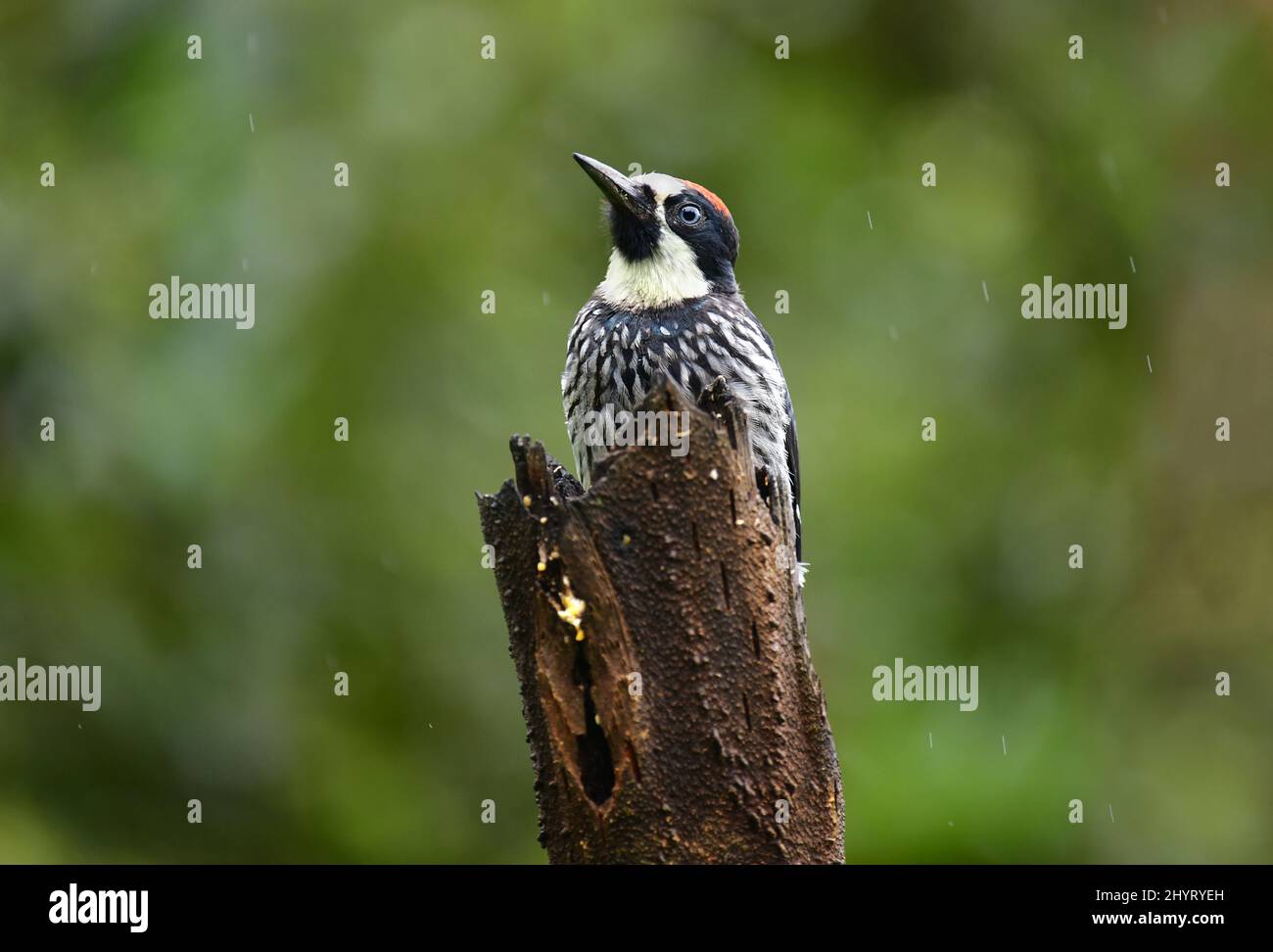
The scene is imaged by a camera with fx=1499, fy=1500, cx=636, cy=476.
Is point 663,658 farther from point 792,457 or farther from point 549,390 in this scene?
point 549,390

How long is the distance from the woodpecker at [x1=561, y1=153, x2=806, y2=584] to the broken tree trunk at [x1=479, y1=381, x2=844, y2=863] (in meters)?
1.39

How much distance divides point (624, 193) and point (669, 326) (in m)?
0.64

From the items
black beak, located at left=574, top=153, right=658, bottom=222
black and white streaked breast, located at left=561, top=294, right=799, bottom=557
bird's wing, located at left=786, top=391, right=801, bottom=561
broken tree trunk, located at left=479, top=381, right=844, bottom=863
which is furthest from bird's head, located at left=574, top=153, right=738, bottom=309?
broken tree trunk, located at left=479, top=381, right=844, bottom=863

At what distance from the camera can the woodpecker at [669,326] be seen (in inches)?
207

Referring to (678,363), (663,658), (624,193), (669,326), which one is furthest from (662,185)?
(663,658)

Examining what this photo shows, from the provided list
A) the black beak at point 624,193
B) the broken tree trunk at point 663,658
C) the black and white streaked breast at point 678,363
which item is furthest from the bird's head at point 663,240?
the broken tree trunk at point 663,658

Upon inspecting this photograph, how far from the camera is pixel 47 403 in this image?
668cm

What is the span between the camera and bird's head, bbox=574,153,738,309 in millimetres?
5551

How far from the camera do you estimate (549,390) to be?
793 cm

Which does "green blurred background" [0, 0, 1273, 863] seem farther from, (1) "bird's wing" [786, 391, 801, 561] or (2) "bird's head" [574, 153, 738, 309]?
(1) "bird's wing" [786, 391, 801, 561]
